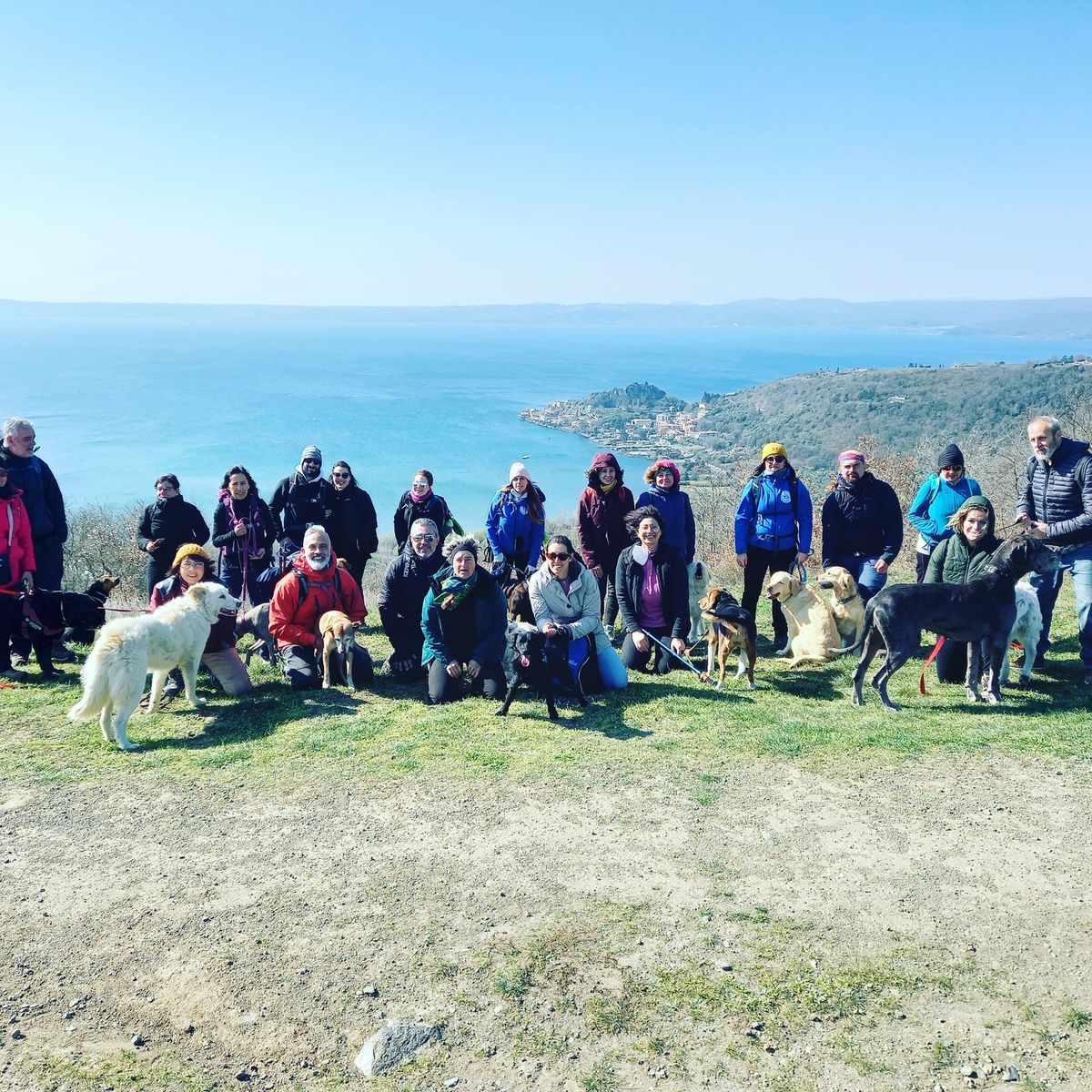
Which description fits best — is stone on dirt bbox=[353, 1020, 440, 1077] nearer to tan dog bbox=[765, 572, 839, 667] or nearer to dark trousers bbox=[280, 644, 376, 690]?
dark trousers bbox=[280, 644, 376, 690]

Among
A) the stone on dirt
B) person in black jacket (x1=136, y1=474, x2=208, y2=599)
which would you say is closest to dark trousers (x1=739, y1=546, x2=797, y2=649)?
the stone on dirt

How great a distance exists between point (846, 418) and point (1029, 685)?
57638 mm

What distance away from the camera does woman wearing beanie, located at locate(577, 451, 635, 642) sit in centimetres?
820

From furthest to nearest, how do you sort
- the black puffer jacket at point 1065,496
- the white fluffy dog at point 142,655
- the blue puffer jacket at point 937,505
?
the blue puffer jacket at point 937,505 → the black puffer jacket at point 1065,496 → the white fluffy dog at point 142,655

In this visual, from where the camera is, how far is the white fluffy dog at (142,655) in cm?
620

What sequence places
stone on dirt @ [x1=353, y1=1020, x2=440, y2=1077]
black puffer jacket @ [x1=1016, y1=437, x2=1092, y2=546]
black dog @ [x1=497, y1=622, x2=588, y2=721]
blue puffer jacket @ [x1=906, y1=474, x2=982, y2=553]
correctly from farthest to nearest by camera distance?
1. blue puffer jacket @ [x1=906, y1=474, x2=982, y2=553]
2. black dog @ [x1=497, y1=622, x2=588, y2=721]
3. black puffer jacket @ [x1=1016, y1=437, x2=1092, y2=546]
4. stone on dirt @ [x1=353, y1=1020, x2=440, y2=1077]

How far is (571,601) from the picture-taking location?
723 centimetres

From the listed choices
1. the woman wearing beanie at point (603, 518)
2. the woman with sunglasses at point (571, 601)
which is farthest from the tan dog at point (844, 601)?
the woman with sunglasses at point (571, 601)

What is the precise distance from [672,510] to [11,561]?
6409 millimetres

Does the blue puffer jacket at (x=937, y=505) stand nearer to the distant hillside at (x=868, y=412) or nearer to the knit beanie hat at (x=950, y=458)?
the knit beanie hat at (x=950, y=458)

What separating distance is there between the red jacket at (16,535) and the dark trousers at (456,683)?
4.05 metres

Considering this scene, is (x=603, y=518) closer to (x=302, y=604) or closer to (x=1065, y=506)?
(x=302, y=604)

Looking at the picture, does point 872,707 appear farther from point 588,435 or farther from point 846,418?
point 588,435

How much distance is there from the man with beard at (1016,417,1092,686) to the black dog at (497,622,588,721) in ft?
13.2
